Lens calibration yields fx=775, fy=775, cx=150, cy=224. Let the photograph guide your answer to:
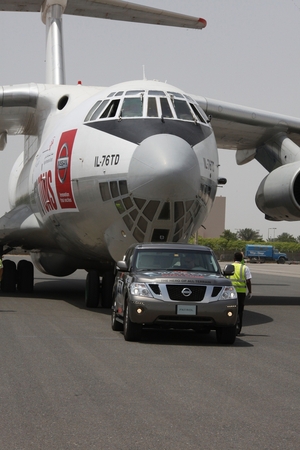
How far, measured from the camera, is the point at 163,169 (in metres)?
13.1

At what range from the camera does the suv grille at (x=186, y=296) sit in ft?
35.8

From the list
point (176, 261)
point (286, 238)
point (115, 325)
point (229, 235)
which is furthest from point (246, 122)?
point (286, 238)

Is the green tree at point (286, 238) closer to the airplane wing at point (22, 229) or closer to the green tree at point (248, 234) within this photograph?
the green tree at point (248, 234)

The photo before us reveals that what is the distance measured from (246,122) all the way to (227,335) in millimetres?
9891

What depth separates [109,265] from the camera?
18000mm

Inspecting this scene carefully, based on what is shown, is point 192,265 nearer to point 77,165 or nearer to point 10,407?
point 77,165

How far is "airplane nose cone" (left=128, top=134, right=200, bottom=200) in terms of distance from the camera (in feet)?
43.1

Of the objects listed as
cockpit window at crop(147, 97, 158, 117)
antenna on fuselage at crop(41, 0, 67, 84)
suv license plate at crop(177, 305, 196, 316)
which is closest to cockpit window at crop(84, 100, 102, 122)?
cockpit window at crop(147, 97, 158, 117)

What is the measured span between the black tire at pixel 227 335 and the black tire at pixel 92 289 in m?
5.15

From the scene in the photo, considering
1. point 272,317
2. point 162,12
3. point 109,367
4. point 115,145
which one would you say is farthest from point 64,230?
point 162,12

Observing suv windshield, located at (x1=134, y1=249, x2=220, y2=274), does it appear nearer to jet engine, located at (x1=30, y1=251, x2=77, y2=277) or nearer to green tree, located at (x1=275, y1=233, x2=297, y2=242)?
jet engine, located at (x1=30, y1=251, x2=77, y2=277)

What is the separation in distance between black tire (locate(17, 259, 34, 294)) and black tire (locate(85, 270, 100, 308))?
458cm

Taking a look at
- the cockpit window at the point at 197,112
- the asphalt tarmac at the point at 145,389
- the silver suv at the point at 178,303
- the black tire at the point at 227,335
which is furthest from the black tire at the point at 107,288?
the black tire at the point at 227,335

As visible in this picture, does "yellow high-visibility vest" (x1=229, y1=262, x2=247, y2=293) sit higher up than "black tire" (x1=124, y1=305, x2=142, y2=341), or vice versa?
"yellow high-visibility vest" (x1=229, y1=262, x2=247, y2=293)
